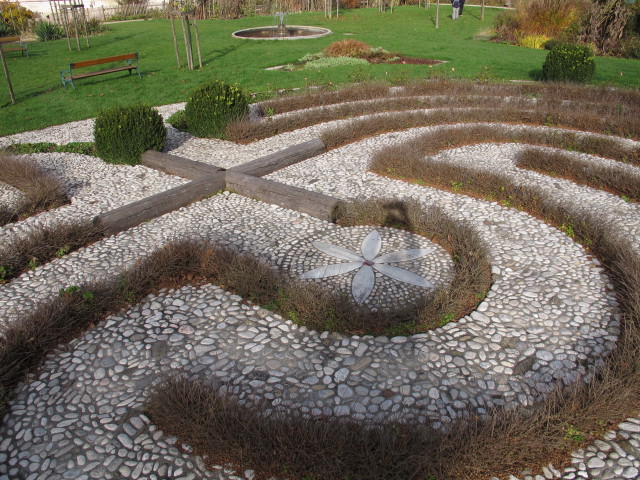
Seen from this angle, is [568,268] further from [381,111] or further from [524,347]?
[381,111]

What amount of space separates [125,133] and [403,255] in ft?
16.7

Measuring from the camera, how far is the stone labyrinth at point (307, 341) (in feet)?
10.4

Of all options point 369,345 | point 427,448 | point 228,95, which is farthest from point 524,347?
point 228,95

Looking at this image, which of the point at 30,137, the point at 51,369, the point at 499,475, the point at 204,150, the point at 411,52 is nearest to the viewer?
the point at 499,475

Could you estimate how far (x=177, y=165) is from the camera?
24.8ft

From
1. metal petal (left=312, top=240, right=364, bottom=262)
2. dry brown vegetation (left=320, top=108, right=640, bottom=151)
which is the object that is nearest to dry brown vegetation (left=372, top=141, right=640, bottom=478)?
metal petal (left=312, top=240, right=364, bottom=262)

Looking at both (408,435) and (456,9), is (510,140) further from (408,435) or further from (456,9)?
(456,9)

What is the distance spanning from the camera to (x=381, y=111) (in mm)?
10875

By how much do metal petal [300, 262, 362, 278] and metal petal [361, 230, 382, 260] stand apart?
0.22 meters

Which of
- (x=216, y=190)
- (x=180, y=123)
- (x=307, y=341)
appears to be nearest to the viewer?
(x=307, y=341)

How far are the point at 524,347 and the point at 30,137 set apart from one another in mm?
9654

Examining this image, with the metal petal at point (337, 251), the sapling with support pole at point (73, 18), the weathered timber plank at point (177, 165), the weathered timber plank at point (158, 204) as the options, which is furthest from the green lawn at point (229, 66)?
the metal petal at point (337, 251)

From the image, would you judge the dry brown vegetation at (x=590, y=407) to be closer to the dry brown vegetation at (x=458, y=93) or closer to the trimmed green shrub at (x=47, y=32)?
the dry brown vegetation at (x=458, y=93)

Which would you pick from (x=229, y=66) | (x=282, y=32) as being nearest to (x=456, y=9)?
(x=282, y=32)
